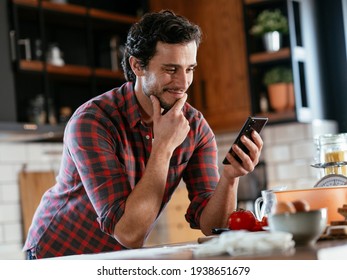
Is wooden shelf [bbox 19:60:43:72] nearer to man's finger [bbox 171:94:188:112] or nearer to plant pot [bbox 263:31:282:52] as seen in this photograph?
plant pot [bbox 263:31:282:52]

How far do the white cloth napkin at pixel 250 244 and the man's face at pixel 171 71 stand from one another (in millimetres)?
961

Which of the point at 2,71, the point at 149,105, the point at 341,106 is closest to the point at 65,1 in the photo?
the point at 2,71

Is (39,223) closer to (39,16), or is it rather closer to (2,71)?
(2,71)

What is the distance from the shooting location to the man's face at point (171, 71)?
228cm

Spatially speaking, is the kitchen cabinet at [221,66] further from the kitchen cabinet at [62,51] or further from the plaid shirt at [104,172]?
the plaid shirt at [104,172]

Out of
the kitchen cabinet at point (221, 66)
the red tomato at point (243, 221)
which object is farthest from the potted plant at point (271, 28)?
the red tomato at point (243, 221)

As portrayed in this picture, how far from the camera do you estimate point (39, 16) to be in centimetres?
498

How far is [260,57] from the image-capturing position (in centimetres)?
534

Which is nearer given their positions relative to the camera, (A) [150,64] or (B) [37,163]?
(A) [150,64]

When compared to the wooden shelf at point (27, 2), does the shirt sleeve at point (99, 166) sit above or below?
below

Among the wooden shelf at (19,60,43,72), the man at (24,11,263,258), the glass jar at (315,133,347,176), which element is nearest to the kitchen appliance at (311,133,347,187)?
the glass jar at (315,133,347,176)

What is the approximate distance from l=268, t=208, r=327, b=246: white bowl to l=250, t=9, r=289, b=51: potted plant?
12.9 feet

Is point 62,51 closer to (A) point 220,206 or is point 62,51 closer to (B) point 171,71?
(B) point 171,71
